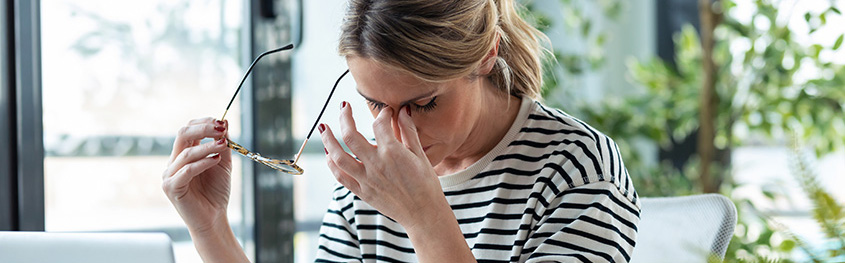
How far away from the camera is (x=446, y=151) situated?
96cm

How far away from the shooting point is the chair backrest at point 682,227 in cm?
92

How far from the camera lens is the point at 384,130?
820 millimetres

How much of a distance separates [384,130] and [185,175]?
0.30 meters

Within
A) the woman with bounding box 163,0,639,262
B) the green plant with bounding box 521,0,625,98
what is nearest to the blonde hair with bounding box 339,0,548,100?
the woman with bounding box 163,0,639,262

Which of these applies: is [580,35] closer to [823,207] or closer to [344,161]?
[344,161]

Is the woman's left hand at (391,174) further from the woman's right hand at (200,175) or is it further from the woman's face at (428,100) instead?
Result: the woman's right hand at (200,175)

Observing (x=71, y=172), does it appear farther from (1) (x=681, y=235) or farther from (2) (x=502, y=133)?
(1) (x=681, y=235)

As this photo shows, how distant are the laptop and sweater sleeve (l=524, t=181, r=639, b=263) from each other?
1.44ft

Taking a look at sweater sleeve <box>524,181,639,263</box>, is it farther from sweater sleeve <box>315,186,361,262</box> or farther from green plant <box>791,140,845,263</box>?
green plant <box>791,140,845,263</box>

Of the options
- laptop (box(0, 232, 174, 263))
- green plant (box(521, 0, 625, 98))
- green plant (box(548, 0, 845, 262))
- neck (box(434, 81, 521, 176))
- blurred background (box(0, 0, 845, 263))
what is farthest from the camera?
green plant (box(521, 0, 625, 98))

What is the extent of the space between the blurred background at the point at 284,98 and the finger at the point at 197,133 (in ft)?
1.21

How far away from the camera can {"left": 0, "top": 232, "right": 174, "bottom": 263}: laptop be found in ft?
2.13

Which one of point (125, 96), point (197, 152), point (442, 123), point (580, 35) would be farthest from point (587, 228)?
point (580, 35)

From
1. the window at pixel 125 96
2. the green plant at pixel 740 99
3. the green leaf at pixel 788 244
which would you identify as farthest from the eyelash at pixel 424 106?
the green plant at pixel 740 99
